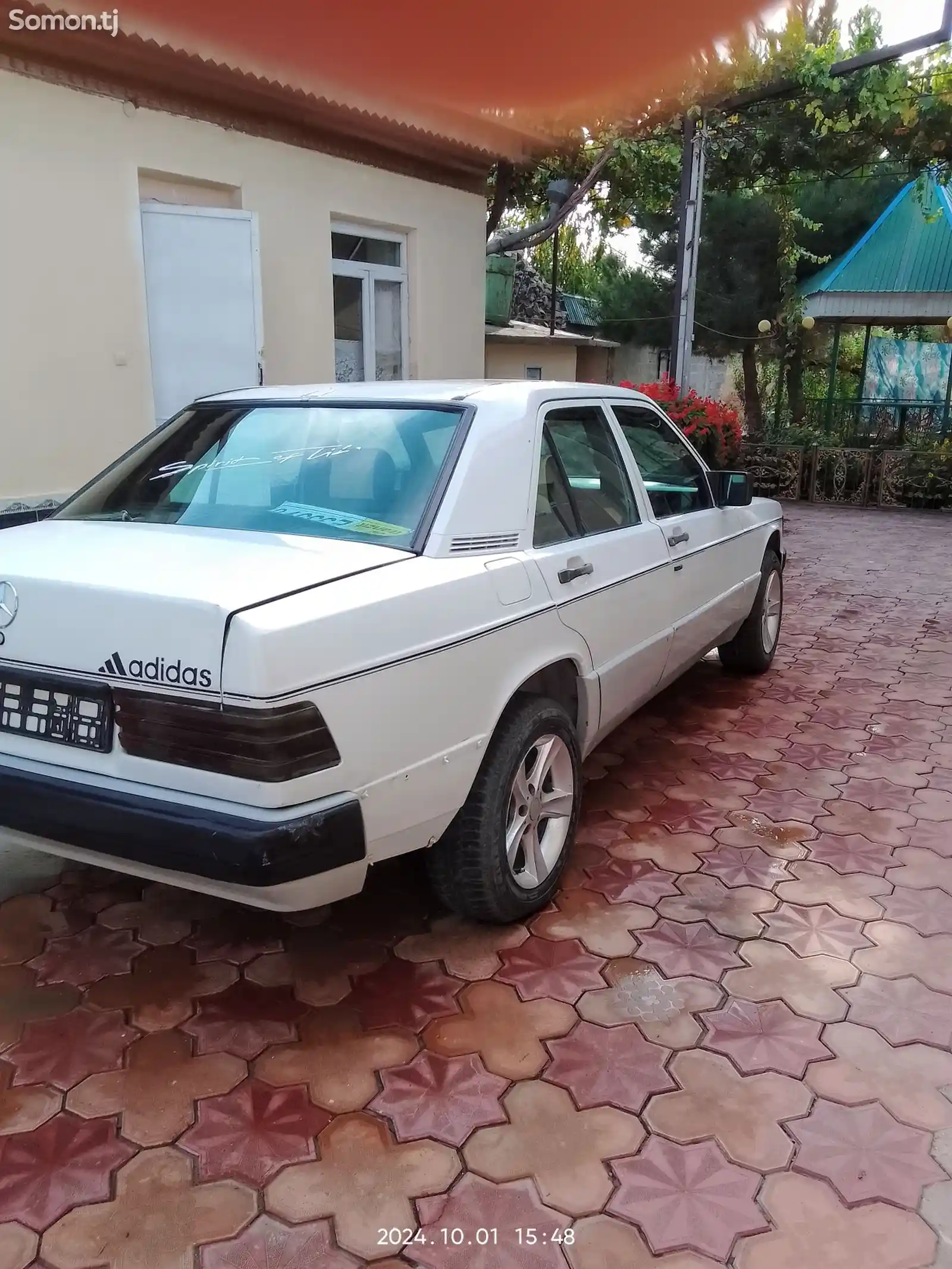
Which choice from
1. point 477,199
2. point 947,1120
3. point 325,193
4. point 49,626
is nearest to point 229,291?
point 325,193

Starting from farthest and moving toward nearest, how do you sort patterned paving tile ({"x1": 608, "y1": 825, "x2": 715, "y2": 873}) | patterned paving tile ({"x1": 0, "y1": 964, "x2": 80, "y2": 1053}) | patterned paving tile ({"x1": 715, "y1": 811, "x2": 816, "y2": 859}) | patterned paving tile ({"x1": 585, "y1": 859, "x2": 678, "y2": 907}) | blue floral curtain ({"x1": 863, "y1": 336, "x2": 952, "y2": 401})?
blue floral curtain ({"x1": 863, "y1": 336, "x2": 952, "y2": 401}) → patterned paving tile ({"x1": 715, "y1": 811, "x2": 816, "y2": 859}) → patterned paving tile ({"x1": 608, "y1": 825, "x2": 715, "y2": 873}) → patterned paving tile ({"x1": 585, "y1": 859, "x2": 678, "y2": 907}) → patterned paving tile ({"x1": 0, "y1": 964, "x2": 80, "y2": 1053})

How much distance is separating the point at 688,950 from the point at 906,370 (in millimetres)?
15302

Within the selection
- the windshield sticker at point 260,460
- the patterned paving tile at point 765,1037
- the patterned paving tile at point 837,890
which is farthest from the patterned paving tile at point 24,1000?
the patterned paving tile at point 837,890

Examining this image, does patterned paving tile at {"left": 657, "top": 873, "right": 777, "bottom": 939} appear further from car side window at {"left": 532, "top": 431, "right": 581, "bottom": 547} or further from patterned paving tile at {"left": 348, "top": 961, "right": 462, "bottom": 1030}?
car side window at {"left": 532, "top": 431, "right": 581, "bottom": 547}

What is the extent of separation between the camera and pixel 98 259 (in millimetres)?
6496

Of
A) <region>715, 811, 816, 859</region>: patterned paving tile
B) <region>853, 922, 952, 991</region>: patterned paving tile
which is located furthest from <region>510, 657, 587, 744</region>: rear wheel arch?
<region>853, 922, 952, 991</region>: patterned paving tile

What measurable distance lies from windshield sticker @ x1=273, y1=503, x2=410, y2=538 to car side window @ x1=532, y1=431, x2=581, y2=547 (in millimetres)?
507

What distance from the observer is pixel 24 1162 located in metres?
2.15

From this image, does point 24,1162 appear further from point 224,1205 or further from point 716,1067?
point 716,1067

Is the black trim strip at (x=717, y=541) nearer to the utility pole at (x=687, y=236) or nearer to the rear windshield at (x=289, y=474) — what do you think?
the rear windshield at (x=289, y=474)

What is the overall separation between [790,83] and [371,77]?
5170 mm

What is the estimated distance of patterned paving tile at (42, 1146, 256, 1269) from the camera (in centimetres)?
193

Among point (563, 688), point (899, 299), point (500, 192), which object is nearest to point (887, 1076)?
point (563, 688)
